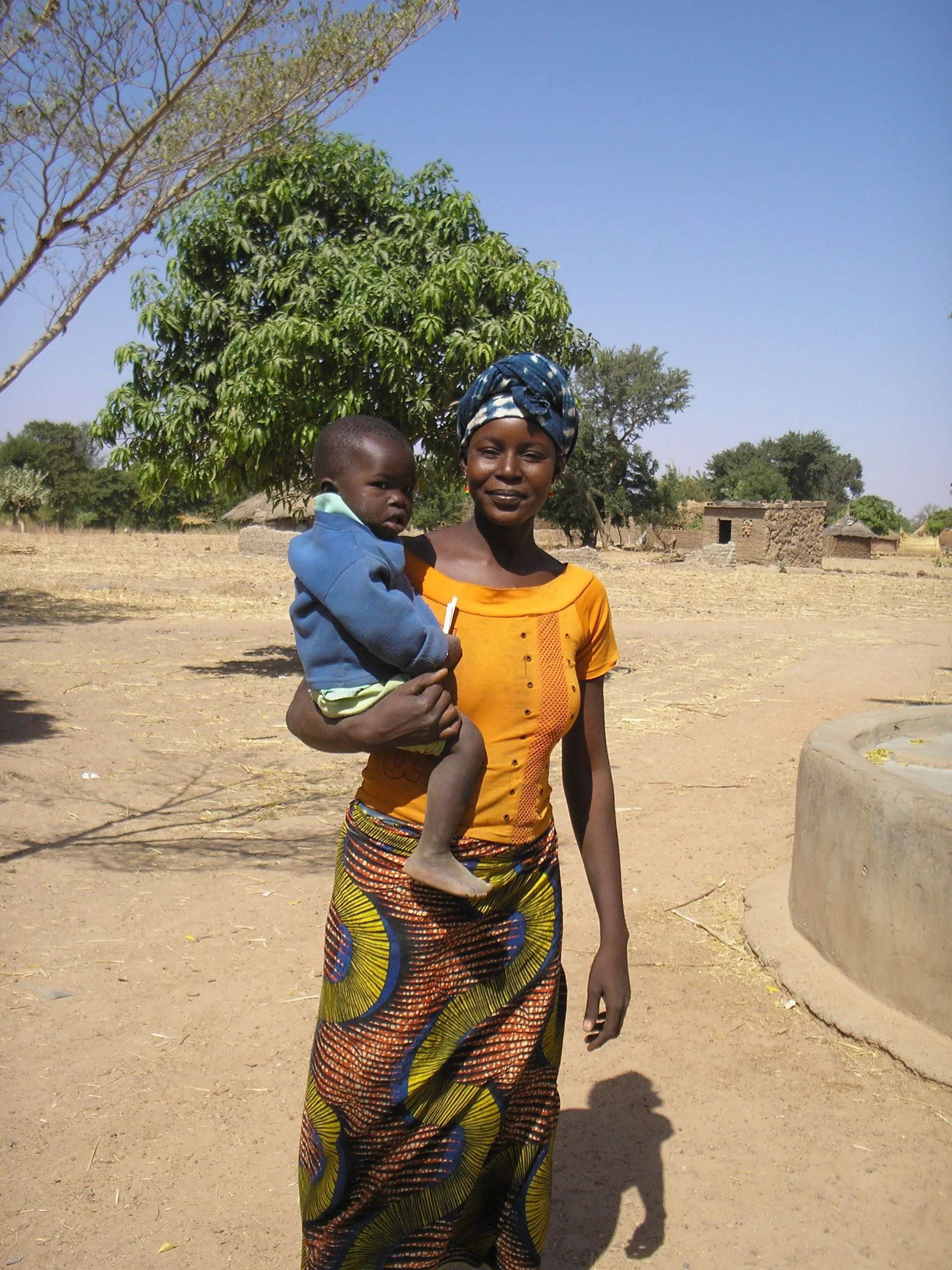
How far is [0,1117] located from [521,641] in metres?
2.13

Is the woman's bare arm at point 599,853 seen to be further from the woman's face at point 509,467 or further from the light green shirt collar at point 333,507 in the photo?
the light green shirt collar at point 333,507

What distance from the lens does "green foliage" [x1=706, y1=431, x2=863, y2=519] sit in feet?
168

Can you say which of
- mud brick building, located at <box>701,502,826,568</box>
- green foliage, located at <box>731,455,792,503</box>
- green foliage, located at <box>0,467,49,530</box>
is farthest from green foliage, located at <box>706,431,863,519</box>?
green foliage, located at <box>0,467,49,530</box>

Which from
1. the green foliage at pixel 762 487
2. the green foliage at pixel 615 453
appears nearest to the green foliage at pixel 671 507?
the green foliage at pixel 615 453

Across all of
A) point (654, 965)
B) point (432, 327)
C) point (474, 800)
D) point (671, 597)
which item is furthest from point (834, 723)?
point (671, 597)

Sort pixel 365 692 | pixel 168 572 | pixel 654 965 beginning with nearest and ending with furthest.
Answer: pixel 365 692 < pixel 654 965 < pixel 168 572

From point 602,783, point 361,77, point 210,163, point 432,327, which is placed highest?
point 361,77

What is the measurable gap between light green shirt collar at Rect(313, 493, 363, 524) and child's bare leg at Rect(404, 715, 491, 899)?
15.4 inches

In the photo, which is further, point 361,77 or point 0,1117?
point 361,77

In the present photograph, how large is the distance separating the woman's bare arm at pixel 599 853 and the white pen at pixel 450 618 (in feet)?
0.99

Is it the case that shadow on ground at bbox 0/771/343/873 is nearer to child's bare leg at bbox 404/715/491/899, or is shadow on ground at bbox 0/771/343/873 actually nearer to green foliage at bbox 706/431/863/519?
child's bare leg at bbox 404/715/491/899

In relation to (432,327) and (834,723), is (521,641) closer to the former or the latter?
(834,723)

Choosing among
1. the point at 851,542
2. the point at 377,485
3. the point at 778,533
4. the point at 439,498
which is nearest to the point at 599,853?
the point at 377,485

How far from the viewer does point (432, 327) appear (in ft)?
27.6
